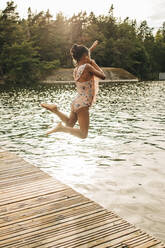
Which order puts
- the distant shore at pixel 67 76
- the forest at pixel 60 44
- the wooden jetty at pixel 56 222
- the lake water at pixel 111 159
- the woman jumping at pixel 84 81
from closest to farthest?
the wooden jetty at pixel 56 222 → the woman jumping at pixel 84 81 → the lake water at pixel 111 159 → the forest at pixel 60 44 → the distant shore at pixel 67 76

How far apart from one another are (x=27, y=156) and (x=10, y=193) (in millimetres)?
4021

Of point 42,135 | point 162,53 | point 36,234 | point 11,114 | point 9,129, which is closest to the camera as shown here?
point 36,234

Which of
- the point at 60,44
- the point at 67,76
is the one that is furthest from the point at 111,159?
the point at 60,44

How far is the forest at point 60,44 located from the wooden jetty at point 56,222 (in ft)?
151

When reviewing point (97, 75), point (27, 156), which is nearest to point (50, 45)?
point (27, 156)

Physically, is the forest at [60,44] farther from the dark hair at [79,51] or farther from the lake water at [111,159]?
the dark hair at [79,51]

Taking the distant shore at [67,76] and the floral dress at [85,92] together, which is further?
the distant shore at [67,76]

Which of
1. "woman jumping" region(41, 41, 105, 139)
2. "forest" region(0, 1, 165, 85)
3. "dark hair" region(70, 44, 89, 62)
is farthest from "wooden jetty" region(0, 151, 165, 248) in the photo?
"forest" region(0, 1, 165, 85)

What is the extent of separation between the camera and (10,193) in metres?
4.79

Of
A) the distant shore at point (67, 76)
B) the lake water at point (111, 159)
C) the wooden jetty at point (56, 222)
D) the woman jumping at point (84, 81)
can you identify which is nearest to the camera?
the wooden jetty at point (56, 222)

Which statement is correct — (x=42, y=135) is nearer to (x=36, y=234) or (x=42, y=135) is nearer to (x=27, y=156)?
(x=27, y=156)

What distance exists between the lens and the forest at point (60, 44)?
5009 centimetres

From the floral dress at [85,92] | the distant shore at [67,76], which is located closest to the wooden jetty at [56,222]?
the floral dress at [85,92]

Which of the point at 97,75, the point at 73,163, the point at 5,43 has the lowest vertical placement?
the point at 73,163
